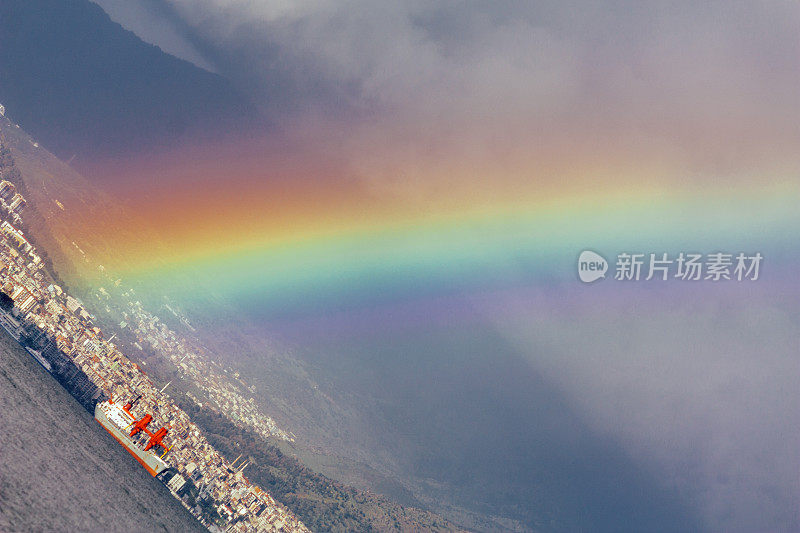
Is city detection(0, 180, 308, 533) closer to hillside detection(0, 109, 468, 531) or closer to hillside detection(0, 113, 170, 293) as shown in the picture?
hillside detection(0, 109, 468, 531)

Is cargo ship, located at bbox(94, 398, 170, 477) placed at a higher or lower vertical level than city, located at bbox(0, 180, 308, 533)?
higher

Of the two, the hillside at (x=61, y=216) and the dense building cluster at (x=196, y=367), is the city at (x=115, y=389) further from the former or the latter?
the dense building cluster at (x=196, y=367)

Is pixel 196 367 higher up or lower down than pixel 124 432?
lower down

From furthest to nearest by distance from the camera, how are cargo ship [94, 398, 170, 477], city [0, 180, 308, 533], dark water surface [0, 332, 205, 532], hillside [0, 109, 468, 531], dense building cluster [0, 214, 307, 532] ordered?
hillside [0, 109, 468, 531] < city [0, 180, 308, 533] < dense building cluster [0, 214, 307, 532] < cargo ship [94, 398, 170, 477] < dark water surface [0, 332, 205, 532]

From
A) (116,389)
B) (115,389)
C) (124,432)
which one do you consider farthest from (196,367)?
(124,432)

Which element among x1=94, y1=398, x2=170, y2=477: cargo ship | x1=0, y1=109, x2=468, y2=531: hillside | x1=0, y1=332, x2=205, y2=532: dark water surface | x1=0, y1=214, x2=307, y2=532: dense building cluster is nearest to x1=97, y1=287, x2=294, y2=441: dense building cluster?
x1=0, y1=109, x2=468, y2=531: hillside

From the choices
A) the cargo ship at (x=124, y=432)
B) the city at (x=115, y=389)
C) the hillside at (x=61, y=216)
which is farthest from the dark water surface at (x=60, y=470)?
the hillside at (x=61, y=216)

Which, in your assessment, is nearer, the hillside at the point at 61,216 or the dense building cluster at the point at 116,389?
the dense building cluster at the point at 116,389

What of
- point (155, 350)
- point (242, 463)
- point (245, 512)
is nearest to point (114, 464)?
point (245, 512)

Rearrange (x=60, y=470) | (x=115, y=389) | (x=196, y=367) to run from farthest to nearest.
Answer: (x=196, y=367)
(x=115, y=389)
(x=60, y=470)

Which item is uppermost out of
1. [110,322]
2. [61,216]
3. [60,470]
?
[60,470]

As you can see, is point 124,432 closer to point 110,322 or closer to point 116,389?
point 116,389
